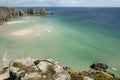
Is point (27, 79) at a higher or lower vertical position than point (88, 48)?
higher

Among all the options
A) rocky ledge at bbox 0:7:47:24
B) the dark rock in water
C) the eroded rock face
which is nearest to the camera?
the eroded rock face

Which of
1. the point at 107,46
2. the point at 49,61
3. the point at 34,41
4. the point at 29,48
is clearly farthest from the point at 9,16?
the point at 49,61

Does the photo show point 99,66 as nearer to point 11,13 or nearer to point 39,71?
point 39,71

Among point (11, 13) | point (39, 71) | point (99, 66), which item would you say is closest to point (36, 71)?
point (39, 71)

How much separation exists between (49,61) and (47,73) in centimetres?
277

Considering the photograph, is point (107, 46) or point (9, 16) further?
point (9, 16)

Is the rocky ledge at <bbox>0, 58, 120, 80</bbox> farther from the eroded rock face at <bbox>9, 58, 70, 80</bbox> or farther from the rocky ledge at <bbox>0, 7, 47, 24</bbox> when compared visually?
the rocky ledge at <bbox>0, 7, 47, 24</bbox>

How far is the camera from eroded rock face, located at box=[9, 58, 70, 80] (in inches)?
772

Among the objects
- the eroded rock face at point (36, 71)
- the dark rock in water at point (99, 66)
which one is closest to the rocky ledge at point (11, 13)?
the dark rock in water at point (99, 66)

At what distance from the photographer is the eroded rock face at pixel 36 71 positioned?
1960cm

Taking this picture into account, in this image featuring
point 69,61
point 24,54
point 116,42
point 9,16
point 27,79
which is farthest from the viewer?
point 9,16

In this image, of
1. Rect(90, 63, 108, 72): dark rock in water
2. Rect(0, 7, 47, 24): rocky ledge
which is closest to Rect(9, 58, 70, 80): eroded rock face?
Rect(90, 63, 108, 72): dark rock in water

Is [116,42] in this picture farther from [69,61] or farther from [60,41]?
[69,61]

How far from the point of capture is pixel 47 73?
20.1 metres
